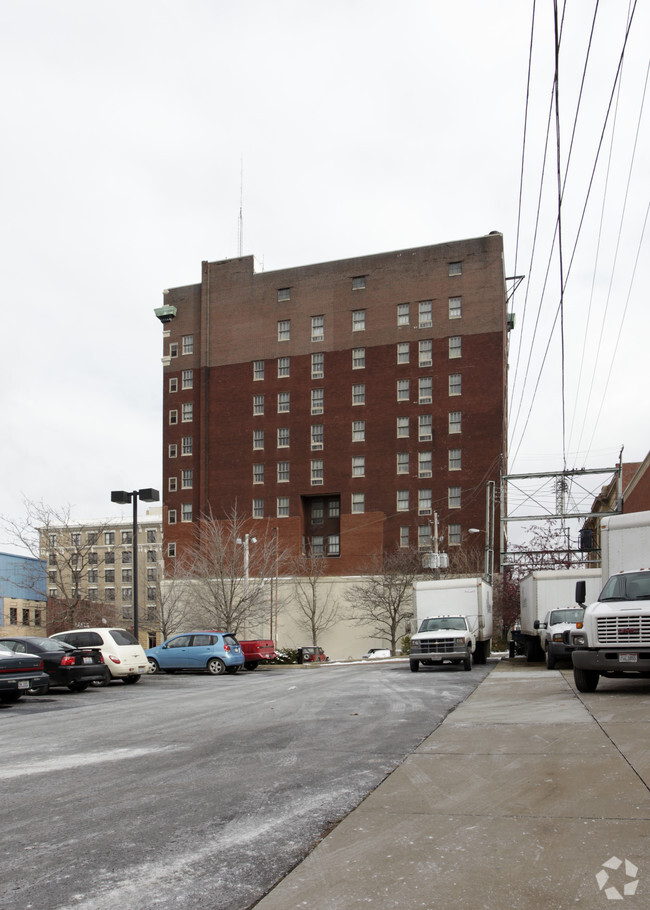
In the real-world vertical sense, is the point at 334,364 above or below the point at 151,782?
above

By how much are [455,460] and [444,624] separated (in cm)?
3825

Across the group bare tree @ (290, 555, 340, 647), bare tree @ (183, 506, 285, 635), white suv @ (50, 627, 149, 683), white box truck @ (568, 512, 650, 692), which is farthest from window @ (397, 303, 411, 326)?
white box truck @ (568, 512, 650, 692)

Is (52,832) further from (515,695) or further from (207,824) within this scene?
(515,695)

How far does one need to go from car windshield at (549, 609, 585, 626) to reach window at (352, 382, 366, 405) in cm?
4259

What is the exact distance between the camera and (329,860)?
17.0 feet

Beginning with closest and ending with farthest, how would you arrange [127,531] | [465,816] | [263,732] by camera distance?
[465,816]
[263,732]
[127,531]

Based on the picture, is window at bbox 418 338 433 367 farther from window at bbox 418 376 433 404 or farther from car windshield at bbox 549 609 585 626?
car windshield at bbox 549 609 585 626

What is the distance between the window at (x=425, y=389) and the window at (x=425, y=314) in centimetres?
415

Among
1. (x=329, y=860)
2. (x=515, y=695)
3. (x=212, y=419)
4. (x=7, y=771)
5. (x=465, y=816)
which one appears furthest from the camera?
(x=212, y=419)

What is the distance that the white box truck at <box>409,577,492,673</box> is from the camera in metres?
25.5

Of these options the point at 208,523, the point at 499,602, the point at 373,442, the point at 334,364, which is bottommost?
the point at 499,602

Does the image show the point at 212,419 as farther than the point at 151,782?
Yes

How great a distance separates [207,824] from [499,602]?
5330cm

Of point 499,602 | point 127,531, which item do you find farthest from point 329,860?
point 127,531
